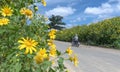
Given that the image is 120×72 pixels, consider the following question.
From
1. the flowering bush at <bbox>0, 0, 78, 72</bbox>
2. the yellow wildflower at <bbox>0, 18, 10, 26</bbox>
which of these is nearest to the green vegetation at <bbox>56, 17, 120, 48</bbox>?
the flowering bush at <bbox>0, 0, 78, 72</bbox>

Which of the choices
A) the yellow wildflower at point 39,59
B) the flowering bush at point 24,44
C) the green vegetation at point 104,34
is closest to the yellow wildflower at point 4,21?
the flowering bush at point 24,44

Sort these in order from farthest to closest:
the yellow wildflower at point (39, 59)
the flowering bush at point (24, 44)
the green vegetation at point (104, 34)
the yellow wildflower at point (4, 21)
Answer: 1. the green vegetation at point (104, 34)
2. the yellow wildflower at point (4, 21)
3. the flowering bush at point (24, 44)
4. the yellow wildflower at point (39, 59)

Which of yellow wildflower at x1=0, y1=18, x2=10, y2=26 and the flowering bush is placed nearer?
the flowering bush

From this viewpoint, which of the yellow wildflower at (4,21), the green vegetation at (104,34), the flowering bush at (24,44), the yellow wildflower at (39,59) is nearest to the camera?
the yellow wildflower at (39,59)

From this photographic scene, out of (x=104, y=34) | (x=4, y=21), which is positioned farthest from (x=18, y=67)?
(x=104, y=34)

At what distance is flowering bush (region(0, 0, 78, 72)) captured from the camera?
316 centimetres

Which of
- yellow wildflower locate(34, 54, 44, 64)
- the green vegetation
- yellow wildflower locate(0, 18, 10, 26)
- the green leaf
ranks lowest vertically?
the green vegetation

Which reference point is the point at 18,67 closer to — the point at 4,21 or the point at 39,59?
the point at 39,59

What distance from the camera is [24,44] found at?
3.09 m

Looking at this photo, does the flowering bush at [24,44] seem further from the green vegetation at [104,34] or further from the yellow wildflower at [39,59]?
the green vegetation at [104,34]

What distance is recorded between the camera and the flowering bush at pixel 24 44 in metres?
3.16

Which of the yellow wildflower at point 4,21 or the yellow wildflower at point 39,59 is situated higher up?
the yellow wildflower at point 4,21

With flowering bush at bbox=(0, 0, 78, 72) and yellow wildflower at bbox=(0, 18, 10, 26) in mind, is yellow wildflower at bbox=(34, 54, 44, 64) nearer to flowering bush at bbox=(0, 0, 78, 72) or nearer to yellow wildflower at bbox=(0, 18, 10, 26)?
flowering bush at bbox=(0, 0, 78, 72)

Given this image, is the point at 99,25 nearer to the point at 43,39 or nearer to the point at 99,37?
the point at 99,37
